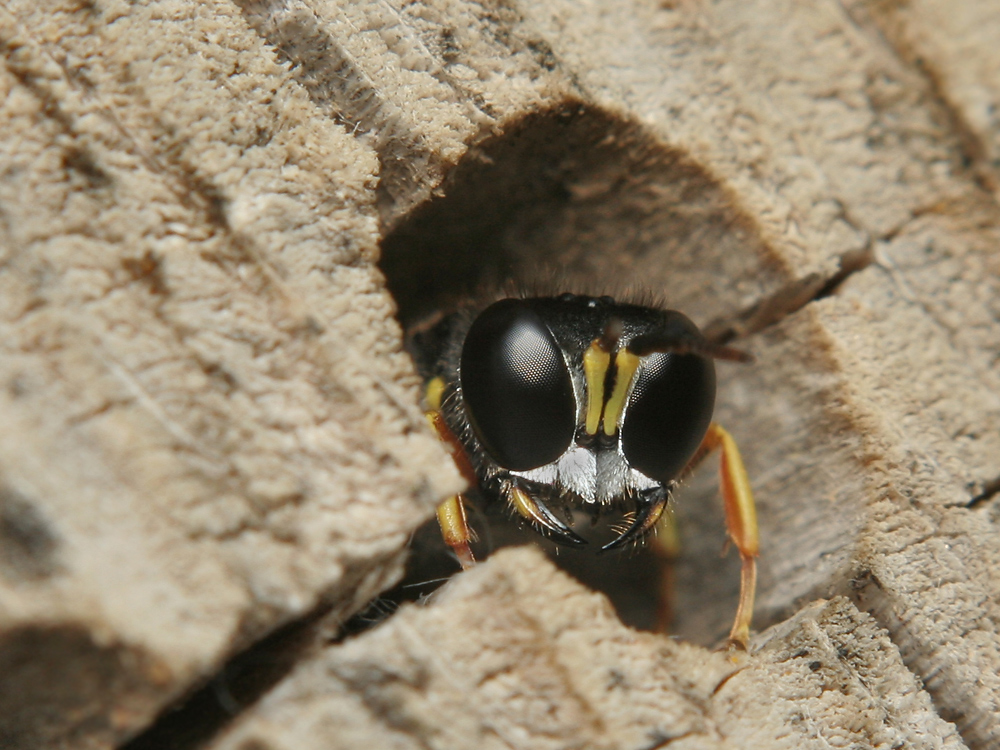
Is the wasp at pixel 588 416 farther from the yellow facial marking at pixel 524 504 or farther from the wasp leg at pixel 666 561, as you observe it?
the wasp leg at pixel 666 561

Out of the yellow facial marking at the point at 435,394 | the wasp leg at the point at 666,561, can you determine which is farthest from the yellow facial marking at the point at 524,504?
the wasp leg at the point at 666,561

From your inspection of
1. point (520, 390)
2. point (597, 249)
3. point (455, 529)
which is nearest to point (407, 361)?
point (520, 390)

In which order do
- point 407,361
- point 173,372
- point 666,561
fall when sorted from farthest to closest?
point 666,561
point 407,361
point 173,372

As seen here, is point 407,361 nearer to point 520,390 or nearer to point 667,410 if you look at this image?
point 520,390

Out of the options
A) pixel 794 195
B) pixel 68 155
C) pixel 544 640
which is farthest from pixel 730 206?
pixel 68 155

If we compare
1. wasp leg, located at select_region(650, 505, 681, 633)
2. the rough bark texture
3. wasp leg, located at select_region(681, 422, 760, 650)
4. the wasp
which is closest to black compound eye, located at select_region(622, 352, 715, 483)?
the wasp

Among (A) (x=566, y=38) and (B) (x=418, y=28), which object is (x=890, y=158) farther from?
(B) (x=418, y=28)

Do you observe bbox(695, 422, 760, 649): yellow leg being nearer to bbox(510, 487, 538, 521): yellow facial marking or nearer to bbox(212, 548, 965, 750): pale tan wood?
bbox(212, 548, 965, 750): pale tan wood
